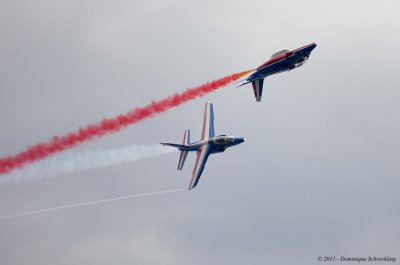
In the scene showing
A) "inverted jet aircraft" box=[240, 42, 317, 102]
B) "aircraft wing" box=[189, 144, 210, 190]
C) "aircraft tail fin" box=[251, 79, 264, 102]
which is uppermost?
"inverted jet aircraft" box=[240, 42, 317, 102]

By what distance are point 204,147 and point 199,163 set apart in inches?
120

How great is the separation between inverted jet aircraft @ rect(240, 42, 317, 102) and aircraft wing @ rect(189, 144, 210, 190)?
987 cm

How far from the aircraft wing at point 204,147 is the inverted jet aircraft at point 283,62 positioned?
33.0 feet

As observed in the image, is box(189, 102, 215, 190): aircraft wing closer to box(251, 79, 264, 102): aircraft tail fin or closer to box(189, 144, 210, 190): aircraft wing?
box(189, 144, 210, 190): aircraft wing

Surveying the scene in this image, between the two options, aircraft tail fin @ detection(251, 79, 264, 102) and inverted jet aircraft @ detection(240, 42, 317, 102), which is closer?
inverted jet aircraft @ detection(240, 42, 317, 102)

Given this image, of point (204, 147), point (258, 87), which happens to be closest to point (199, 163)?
point (204, 147)

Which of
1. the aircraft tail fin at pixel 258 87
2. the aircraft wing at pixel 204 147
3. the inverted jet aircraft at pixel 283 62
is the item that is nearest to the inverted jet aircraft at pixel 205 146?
the aircraft wing at pixel 204 147

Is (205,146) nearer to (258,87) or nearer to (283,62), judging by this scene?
(258,87)

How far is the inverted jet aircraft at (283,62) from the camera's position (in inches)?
2680

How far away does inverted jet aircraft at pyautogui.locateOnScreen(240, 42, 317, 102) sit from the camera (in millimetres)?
68062

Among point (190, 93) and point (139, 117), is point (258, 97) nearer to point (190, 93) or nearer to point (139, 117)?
point (190, 93)

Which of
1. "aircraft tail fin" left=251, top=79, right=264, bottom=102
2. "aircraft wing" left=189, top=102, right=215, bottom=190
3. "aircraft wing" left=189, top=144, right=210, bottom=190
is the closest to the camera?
"aircraft wing" left=189, top=144, right=210, bottom=190

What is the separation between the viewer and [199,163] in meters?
72.8

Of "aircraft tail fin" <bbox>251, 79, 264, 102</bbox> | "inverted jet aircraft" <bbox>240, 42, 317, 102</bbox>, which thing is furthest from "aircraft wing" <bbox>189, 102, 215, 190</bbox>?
"inverted jet aircraft" <bbox>240, 42, 317, 102</bbox>
